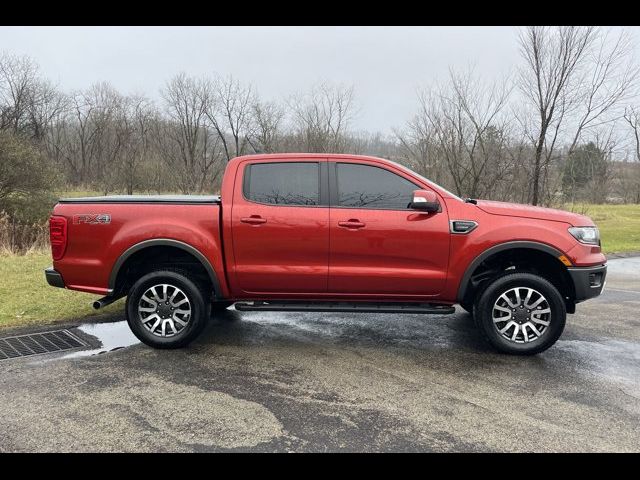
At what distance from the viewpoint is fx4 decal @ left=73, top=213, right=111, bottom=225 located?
462cm

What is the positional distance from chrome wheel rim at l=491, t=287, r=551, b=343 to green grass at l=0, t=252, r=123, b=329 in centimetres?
470

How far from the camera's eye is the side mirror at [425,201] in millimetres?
4367

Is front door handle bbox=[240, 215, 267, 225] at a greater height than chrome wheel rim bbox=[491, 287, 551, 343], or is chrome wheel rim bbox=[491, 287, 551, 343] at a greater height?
front door handle bbox=[240, 215, 267, 225]

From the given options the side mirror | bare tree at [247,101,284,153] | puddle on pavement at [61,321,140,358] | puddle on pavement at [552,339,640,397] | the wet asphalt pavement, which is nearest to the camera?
the wet asphalt pavement

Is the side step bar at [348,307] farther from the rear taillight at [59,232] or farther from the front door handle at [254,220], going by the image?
the rear taillight at [59,232]

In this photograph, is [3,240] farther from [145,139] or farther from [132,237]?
A: [145,139]

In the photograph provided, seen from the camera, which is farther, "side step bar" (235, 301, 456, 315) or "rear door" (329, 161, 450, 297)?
"side step bar" (235, 301, 456, 315)

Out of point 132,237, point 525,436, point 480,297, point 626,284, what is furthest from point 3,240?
point 626,284

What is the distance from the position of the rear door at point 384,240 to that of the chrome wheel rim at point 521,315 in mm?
653

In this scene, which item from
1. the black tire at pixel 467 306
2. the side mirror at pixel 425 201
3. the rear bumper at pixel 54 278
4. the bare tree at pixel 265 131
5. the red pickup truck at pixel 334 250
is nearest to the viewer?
the side mirror at pixel 425 201

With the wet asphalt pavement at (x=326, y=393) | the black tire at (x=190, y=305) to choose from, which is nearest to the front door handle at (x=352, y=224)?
the wet asphalt pavement at (x=326, y=393)

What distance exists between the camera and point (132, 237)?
4590mm

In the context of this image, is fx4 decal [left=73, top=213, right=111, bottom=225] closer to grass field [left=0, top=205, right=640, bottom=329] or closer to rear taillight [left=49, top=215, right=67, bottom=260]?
rear taillight [left=49, top=215, right=67, bottom=260]

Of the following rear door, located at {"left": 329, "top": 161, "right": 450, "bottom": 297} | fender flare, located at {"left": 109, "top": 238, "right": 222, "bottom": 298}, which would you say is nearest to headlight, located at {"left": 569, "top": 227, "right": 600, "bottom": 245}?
rear door, located at {"left": 329, "top": 161, "right": 450, "bottom": 297}
